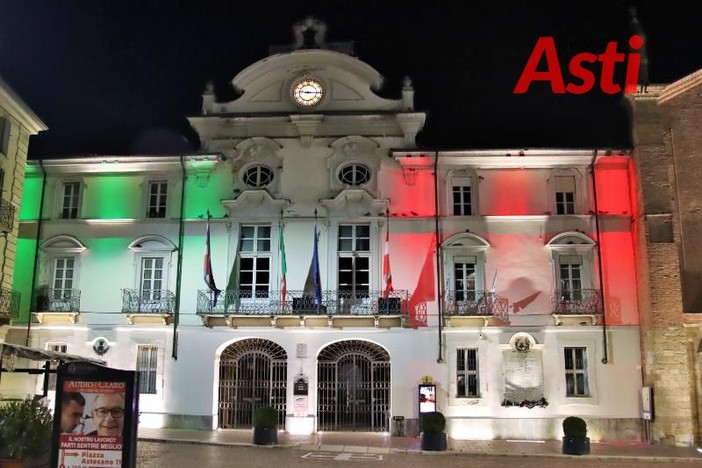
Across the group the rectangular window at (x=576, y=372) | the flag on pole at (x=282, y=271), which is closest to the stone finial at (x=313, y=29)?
the flag on pole at (x=282, y=271)

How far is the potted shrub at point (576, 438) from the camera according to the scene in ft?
68.4

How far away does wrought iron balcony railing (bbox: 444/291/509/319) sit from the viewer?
25.0 meters

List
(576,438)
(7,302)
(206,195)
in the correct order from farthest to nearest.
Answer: (206,195)
(7,302)
(576,438)

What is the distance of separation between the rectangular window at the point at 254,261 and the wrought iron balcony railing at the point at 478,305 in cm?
682

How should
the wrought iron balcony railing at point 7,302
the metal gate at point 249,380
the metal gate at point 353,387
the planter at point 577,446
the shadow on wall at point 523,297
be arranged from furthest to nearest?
1. the metal gate at point 249,380
2. the shadow on wall at point 523,297
3. the metal gate at point 353,387
4. the wrought iron balcony railing at point 7,302
5. the planter at point 577,446

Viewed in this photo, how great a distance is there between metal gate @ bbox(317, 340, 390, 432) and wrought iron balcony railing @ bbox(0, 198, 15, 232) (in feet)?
37.9

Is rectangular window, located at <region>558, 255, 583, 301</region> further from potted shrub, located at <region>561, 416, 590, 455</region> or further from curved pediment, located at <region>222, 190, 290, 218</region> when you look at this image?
curved pediment, located at <region>222, 190, 290, 218</region>

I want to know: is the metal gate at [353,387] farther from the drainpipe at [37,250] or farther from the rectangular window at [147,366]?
the drainpipe at [37,250]

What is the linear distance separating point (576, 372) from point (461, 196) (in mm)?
7688

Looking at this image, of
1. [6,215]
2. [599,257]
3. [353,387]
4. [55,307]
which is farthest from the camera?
[55,307]

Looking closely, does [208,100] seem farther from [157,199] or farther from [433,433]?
[433,433]

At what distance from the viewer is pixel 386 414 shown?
82.4ft

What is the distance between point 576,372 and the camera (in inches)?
982


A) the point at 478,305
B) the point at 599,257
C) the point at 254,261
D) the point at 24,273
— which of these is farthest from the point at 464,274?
the point at 24,273
